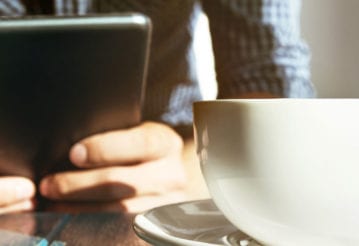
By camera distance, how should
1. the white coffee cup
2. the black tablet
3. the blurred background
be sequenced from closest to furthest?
1. the white coffee cup
2. the black tablet
3. the blurred background

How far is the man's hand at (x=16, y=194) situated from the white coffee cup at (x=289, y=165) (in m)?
0.32

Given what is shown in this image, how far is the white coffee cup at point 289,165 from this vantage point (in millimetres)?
253

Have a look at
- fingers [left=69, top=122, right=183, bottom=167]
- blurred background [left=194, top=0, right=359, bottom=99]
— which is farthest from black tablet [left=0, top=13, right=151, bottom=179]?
blurred background [left=194, top=0, right=359, bottom=99]

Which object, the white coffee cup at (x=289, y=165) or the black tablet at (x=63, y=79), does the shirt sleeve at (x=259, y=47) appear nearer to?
the black tablet at (x=63, y=79)

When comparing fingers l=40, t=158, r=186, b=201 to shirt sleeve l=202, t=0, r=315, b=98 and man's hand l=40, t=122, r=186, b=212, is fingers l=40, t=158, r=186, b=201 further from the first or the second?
shirt sleeve l=202, t=0, r=315, b=98

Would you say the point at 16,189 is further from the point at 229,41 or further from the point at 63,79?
the point at 229,41

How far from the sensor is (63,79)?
0.47 m

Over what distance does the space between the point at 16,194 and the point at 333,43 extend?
1.29 m

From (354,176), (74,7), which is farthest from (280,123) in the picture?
(74,7)

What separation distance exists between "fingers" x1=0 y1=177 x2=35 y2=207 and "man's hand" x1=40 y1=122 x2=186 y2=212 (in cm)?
1

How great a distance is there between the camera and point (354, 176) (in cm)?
26

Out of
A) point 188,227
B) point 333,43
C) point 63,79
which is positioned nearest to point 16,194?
point 63,79

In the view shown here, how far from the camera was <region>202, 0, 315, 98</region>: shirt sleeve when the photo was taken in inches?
32.5

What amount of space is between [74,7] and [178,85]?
195mm
